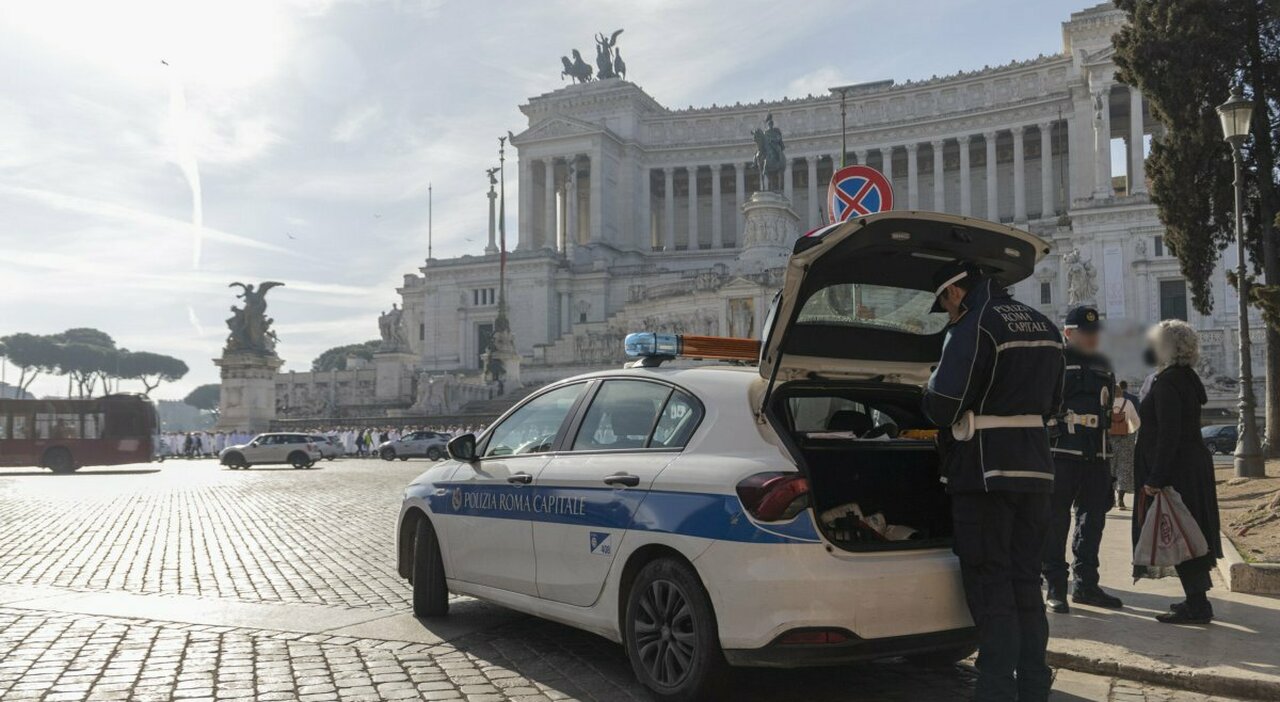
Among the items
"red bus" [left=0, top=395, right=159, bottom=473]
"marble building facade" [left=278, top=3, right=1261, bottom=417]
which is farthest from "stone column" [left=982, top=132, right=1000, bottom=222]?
"red bus" [left=0, top=395, right=159, bottom=473]

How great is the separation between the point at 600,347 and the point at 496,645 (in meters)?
56.3

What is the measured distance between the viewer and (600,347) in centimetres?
6247

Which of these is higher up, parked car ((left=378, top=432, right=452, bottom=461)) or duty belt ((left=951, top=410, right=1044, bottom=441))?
duty belt ((left=951, top=410, right=1044, bottom=441))

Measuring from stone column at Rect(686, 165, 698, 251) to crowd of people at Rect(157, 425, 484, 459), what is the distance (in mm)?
37807

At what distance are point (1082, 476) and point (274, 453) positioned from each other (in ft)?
109

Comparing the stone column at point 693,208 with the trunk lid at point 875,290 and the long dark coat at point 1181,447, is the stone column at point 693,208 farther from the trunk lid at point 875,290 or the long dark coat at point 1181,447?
the trunk lid at point 875,290

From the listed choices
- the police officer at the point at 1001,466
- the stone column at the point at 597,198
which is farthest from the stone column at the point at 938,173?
the police officer at the point at 1001,466

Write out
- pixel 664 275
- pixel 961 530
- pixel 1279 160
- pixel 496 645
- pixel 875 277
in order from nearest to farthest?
1. pixel 961 530
2. pixel 875 277
3. pixel 496 645
4. pixel 1279 160
5. pixel 664 275

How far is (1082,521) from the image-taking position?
7.11 metres

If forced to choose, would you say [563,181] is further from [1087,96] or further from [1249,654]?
[1249,654]

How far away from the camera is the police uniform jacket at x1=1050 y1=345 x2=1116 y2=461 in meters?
6.98

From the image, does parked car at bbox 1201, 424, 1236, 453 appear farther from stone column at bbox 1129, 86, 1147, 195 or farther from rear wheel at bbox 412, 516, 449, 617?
stone column at bbox 1129, 86, 1147, 195

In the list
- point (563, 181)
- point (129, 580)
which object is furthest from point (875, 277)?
point (563, 181)

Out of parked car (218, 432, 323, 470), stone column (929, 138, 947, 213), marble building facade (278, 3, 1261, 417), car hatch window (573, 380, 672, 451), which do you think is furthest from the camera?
stone column (929, 138, 947, 213)
